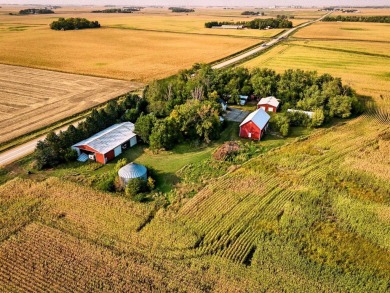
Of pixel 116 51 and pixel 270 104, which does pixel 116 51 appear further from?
pixel 270 104

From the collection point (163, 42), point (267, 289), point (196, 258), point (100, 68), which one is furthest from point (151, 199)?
point (163, 42)

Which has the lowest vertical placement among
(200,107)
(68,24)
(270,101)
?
(270,101)

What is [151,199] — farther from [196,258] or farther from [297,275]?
[297,275]

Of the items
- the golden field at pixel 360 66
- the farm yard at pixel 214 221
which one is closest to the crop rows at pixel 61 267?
the farm yard at pixel 214 221

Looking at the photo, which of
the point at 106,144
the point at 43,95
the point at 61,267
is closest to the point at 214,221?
the point at 61,267

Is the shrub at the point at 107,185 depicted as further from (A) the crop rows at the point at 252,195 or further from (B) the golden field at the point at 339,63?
(B) the golden field at the point at 339,63

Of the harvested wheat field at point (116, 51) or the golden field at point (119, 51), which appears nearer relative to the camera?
the harvested wheat field at point (116, 51)
